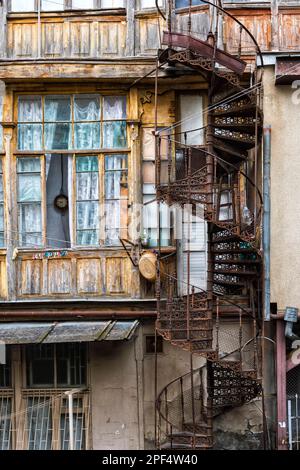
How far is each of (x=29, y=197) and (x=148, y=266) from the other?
2388mm

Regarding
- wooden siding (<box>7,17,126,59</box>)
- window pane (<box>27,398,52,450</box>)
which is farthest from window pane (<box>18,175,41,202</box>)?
window pane (<box>27,398,52,450</box>)

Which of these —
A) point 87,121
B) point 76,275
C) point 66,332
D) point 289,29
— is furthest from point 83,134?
point 289,29

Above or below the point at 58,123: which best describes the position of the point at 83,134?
below

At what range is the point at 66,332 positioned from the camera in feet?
53.6

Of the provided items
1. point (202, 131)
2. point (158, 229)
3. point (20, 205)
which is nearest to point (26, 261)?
point (20, 205)

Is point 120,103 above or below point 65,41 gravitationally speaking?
below

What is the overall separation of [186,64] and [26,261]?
420 centimetres

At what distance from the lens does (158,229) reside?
1708 centimetres

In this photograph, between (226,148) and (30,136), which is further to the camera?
(30,136)

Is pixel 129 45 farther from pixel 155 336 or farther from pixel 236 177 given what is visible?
pixel 155 336

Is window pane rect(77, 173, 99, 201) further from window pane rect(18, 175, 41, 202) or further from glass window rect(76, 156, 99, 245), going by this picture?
window pane rect(18, 175, 41, 202)

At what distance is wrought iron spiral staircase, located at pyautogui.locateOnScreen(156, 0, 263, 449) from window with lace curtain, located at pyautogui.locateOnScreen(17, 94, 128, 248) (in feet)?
3.09

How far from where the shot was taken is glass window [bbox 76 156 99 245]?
1717 cm

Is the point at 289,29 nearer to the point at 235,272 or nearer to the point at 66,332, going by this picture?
the point at 235,272
